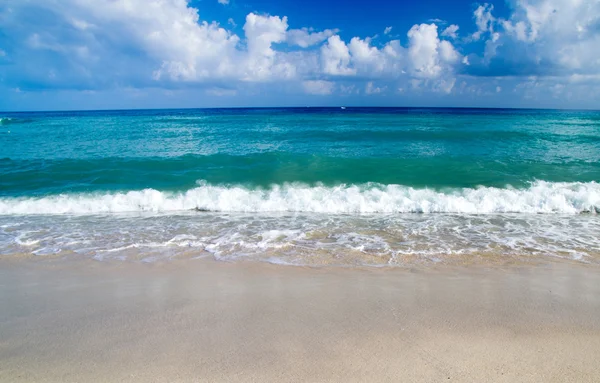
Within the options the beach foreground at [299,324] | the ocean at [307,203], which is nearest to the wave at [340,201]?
the ocean at [307,203]

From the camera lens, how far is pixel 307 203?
1052 cm

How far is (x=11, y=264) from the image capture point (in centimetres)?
614

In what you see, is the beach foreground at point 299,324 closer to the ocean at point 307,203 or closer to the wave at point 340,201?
the ocean at point 307,203

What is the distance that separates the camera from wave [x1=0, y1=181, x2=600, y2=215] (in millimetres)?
9977

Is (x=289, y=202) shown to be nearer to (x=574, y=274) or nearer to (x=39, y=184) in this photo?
(x=574, y=274)

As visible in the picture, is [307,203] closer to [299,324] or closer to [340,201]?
[340,201]

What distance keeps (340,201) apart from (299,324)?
676cm

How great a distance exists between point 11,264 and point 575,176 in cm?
1787

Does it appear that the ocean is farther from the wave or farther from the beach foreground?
the beach foreground

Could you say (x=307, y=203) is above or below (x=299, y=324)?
below

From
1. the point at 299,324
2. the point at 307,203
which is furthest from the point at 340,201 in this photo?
the point at 299,324

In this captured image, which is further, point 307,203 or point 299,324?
point 307,203

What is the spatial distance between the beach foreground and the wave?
457 cm

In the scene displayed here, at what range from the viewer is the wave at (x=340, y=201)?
9.98 metres
